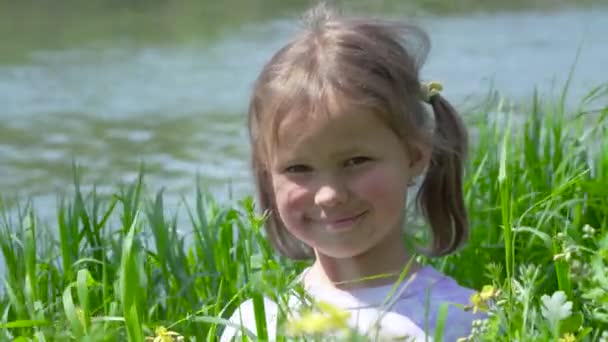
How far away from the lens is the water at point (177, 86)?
5.63 meters

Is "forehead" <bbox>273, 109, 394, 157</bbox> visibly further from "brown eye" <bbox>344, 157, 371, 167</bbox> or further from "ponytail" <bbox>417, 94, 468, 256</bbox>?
"ponytail" <bbox>417, 94, 468, 256</bbox>

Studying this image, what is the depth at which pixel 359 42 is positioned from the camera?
2.79m

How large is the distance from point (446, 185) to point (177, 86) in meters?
4.37

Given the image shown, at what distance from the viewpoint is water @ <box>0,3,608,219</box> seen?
5.63 m

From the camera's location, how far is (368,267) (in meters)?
2.80

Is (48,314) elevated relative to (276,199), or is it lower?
lower

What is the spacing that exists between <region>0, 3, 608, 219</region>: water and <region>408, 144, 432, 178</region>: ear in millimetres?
2181

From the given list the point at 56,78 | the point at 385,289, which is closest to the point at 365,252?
the point at 385,289

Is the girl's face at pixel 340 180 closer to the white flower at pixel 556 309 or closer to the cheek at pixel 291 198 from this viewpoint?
the cheek at pixel 291 198

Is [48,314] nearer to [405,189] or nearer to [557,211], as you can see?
[405,189]

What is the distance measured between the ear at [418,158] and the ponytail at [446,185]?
55mm

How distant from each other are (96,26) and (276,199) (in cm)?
651

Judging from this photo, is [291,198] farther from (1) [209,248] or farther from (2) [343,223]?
(1) [209,248]

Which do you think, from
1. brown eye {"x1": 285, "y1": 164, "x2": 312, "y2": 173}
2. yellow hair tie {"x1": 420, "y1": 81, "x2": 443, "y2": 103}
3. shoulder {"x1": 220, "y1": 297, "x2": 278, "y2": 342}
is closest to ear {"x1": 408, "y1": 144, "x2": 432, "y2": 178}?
→ yellow hair tie {"x1": 420, "y1": 81, "x2": 443, "y2": 103}
